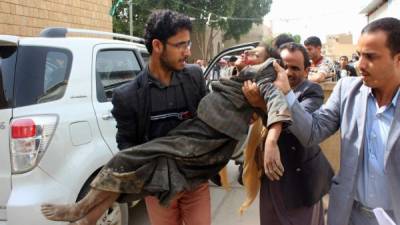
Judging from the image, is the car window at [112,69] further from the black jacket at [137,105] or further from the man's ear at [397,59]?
the man's ear at [397,59]

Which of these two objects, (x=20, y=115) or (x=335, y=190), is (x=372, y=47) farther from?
(x=20, y=115)

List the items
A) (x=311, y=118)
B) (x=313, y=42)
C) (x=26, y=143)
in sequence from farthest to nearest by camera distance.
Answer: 1. (x=313, y=42)
2. (x=26, y=143)
3. (x=311, y=118)

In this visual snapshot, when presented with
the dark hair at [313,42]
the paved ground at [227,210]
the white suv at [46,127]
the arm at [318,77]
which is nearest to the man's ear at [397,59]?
the white suv at [46,127]

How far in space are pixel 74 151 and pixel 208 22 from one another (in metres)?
28.5

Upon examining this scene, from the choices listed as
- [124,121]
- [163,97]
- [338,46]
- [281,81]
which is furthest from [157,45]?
[338,46]

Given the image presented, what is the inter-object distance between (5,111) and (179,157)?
152 cm

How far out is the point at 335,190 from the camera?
6.37 feet

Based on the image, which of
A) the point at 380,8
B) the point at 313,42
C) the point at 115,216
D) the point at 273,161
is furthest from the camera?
the point at 380,8

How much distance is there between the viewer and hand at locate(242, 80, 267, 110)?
6.63 feet

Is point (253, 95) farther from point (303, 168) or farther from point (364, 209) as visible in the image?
point (364, 209)

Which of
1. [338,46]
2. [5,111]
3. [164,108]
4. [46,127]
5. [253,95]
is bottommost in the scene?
[46,127]

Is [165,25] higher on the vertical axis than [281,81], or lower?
higher

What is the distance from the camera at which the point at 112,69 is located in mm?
4051

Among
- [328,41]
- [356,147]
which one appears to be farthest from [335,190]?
[328,41]
